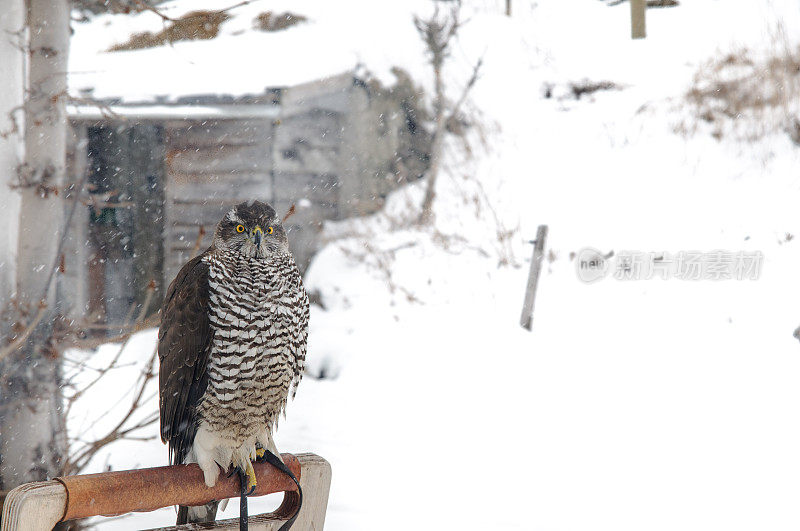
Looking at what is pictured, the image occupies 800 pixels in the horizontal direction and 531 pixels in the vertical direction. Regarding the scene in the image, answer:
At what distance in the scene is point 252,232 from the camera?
81cm

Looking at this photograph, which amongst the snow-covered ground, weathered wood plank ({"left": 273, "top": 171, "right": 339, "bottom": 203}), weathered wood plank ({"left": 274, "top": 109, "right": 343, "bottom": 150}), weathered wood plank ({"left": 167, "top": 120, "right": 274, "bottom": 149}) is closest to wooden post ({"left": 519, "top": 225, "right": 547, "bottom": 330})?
the snow-covered ground

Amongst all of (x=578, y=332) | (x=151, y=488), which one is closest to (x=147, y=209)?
(x=578, y=332)

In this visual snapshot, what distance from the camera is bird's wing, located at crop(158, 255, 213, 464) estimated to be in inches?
31.7

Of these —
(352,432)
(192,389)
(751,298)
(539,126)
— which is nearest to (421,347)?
(352,432)

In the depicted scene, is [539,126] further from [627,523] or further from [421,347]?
[627,523]

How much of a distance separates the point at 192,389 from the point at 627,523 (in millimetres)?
982

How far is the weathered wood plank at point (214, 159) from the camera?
7.18ft

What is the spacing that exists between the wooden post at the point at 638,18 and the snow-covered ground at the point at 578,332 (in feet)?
0.08

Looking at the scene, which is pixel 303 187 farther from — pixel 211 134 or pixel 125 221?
pixel 125 221

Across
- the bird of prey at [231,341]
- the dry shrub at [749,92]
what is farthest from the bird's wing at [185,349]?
the dry shrub at [749,92]

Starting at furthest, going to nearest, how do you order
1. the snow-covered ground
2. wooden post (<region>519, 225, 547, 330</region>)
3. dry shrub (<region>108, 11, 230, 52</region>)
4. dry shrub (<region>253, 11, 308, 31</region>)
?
dry shrub (<region>253, 11, 308, 31</region>) < dry shrub (<region>108, 11, 230, 52</region>) < wooden post (<region>519, 225, 547, 330</region>) < the snow-covered ground

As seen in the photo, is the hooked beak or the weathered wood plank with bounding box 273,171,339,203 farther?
the weathered wood plank with bounding box 273,171,339,203

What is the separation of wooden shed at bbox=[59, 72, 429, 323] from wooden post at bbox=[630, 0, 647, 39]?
0.69 m

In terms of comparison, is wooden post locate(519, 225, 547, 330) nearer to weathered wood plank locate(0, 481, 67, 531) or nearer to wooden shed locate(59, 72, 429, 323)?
wooden shed locate(59, 72, 429, 323)
